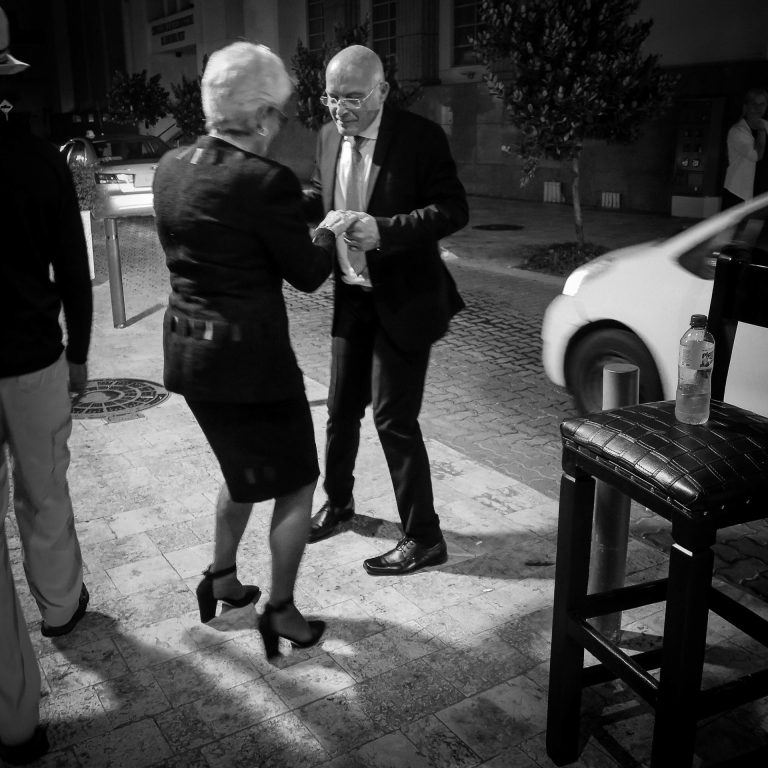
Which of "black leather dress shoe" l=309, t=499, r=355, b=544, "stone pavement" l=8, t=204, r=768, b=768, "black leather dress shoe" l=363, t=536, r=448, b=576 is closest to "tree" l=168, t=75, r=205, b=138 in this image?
"stone pavement" l=8, t=204, r=768, b=768

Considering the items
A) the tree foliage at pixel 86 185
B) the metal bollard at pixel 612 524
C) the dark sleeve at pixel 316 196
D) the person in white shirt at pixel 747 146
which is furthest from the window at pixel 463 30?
the metal bollard at pixel 612 524

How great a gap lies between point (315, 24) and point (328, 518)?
89.8ft

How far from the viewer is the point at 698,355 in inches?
103

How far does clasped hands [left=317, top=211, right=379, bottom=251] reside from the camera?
3.36 m

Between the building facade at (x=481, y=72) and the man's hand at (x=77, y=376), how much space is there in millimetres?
9933

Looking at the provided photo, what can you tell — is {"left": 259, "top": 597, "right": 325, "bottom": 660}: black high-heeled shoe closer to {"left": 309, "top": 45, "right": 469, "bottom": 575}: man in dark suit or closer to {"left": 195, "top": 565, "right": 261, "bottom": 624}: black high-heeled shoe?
{"left": 195, "top": 565, "right": 261, "bottom": 624}: black high-heeled shoe

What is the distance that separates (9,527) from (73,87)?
1818 inches

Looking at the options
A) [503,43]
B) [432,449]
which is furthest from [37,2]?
[432,449]

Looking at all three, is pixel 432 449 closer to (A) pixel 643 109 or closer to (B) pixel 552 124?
(B) pixel 552 124

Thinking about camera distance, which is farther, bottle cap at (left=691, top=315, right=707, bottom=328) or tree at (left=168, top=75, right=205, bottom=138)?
tree at (left=168, top=75, right=205, bottom=138)

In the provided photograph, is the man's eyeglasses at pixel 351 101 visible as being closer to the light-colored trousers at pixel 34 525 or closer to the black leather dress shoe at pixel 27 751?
the light-colored trousers at pixel 34 525

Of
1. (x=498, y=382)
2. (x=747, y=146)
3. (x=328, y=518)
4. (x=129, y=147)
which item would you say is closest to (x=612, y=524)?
(x=328, y=518)

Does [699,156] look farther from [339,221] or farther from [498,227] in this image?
[339,221]

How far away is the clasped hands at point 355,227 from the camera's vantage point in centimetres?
336
